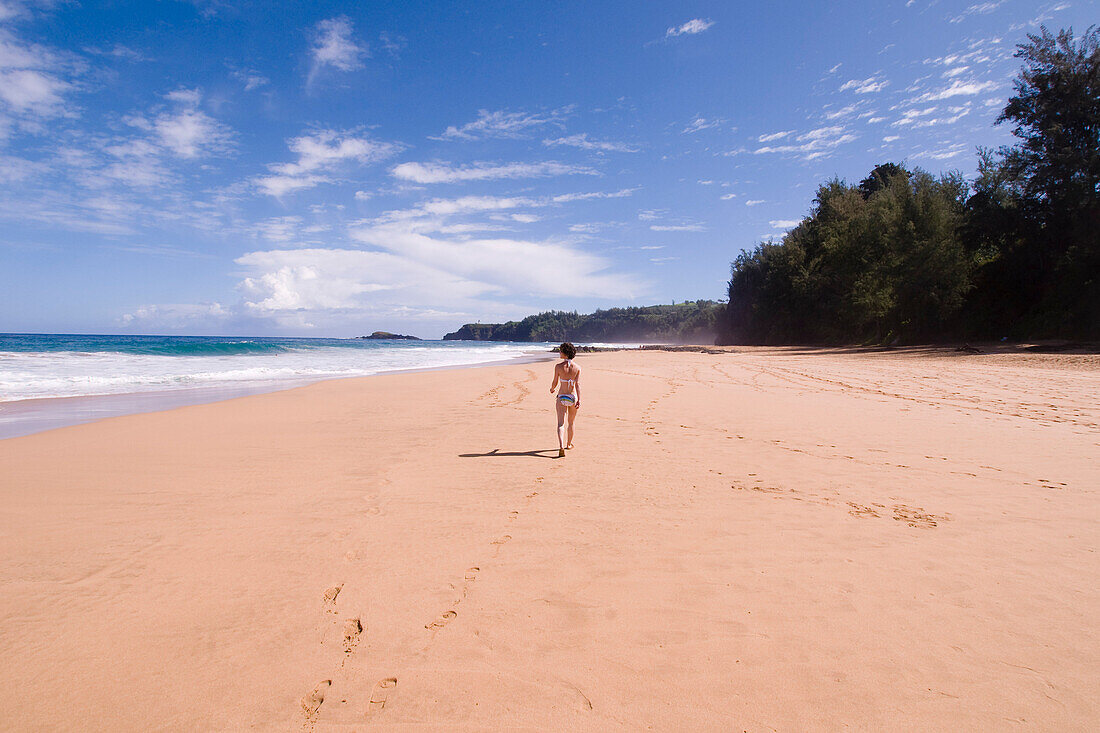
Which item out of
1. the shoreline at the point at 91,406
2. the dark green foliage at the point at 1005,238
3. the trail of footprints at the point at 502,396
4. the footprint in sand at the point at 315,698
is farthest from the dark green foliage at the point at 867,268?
the footprint in sand at the point at 315,698

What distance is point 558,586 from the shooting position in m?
3.16

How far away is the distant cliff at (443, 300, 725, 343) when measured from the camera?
98812mm

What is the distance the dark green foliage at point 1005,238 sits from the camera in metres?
23.0

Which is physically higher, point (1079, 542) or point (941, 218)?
point (941, 218)

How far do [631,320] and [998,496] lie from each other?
130525 millimetres

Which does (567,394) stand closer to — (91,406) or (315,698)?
(315,698)

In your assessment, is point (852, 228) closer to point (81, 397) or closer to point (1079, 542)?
point (1079, 542)

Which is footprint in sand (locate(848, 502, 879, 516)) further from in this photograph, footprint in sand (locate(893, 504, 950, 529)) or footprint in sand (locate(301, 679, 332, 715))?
footprint in sand (locate(301, 679, 332, 715))

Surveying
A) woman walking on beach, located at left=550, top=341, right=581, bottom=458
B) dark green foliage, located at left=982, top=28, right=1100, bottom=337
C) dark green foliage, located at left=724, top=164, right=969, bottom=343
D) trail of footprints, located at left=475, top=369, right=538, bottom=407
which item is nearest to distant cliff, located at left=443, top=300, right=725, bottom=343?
dark green foliage, located at left=724, top=164, right=969, bottom=343

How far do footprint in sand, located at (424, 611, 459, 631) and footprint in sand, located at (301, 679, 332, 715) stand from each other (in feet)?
1.83

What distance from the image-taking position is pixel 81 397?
13.2 meters

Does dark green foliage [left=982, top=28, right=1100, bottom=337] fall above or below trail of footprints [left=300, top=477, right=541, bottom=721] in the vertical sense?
above

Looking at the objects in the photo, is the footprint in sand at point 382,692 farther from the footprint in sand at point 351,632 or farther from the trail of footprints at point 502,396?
the trail of footprints at point 502,396

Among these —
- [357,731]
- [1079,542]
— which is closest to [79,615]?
[357,731]
